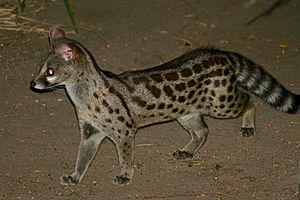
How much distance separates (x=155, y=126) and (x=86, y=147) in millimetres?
1034

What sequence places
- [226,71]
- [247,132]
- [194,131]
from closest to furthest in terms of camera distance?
[226,71]
[194,131]
[247,132]

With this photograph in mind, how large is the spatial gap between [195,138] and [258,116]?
0.82m

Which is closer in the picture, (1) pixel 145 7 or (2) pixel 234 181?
Answer: (2) pixel 234 181

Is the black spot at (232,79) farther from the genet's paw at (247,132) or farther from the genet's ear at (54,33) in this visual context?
the genet's ear at (54,33)

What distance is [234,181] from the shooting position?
6.05m

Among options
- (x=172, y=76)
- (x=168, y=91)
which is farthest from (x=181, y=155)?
(x=172, y=76)

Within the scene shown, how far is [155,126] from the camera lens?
23.1 feet

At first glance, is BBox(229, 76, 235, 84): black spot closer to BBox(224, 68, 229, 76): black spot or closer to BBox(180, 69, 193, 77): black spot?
BBox(224, 68, 229, 76): black spot

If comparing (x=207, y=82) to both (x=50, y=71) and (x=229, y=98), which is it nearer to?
(x=229, y=98)

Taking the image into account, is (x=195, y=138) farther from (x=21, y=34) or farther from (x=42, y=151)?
(x=21, y=34)

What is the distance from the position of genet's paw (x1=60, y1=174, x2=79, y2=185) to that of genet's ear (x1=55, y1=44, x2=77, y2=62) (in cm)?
92

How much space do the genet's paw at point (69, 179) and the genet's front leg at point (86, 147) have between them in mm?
11

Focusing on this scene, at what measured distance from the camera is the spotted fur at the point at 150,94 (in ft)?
19.6

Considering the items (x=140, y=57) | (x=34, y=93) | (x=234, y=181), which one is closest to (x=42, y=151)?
(x=34, y=93)
